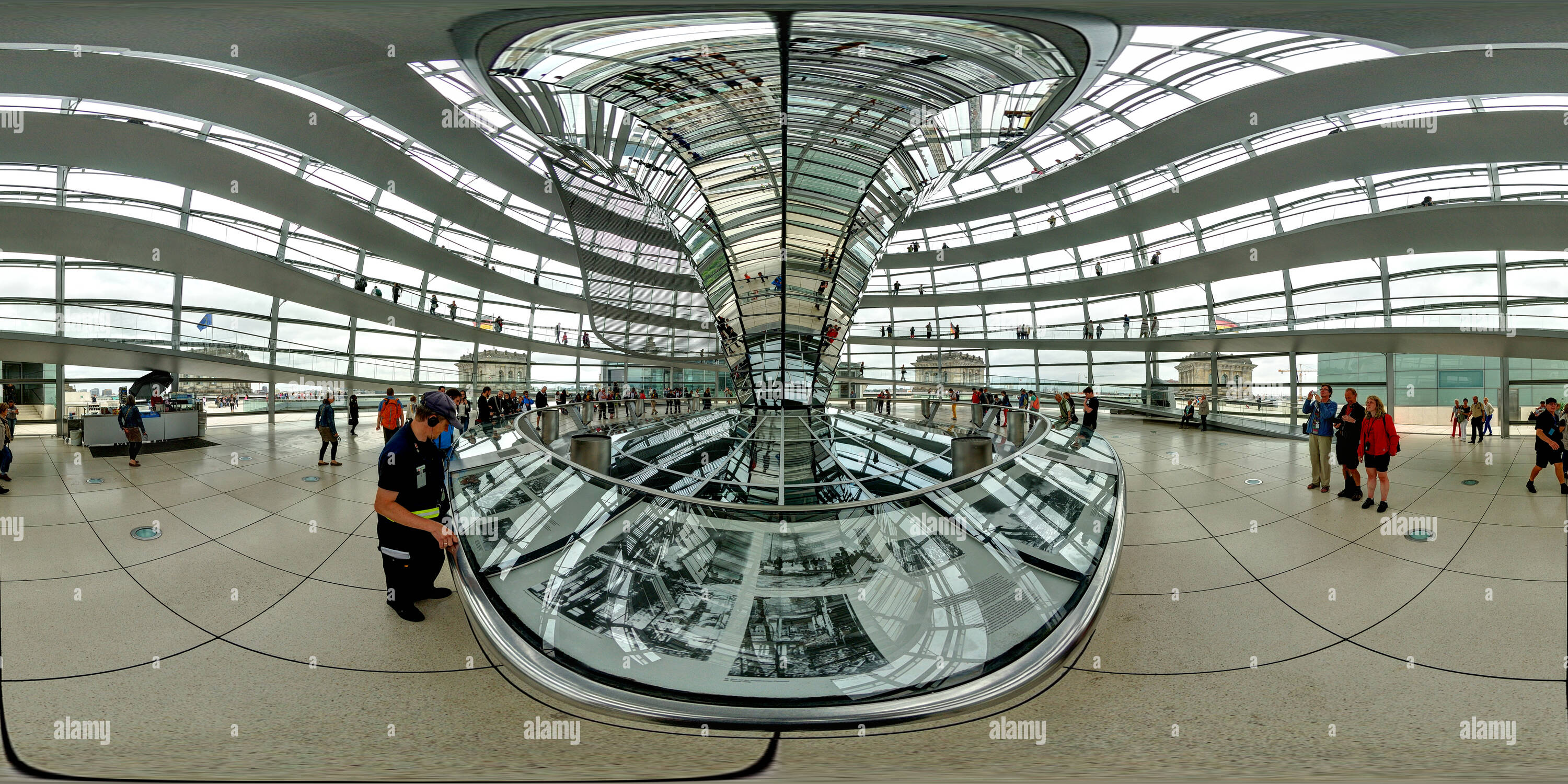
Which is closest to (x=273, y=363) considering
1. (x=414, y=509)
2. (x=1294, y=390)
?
(x=414, y=509)

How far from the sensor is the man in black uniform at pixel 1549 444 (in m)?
4.86

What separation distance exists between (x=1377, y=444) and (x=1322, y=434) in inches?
52.7

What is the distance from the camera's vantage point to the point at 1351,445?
5043 millimetres

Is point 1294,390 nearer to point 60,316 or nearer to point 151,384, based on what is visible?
point 151,384

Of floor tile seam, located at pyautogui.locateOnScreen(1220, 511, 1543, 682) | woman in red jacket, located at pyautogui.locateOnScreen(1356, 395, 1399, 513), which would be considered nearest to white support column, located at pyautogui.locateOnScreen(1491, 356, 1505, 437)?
woman in red jacket, located at pyautogui.locateOnScreen(1356, 395, 1399, 513)

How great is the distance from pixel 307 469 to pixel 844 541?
734 centimetres

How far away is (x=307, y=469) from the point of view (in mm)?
6586

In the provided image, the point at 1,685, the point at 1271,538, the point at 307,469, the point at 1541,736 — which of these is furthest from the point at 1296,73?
the point at 307,469

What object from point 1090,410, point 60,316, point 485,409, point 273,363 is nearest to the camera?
point 1090,410

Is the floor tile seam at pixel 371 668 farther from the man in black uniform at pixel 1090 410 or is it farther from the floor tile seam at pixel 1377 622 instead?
the man in black uniform at pixel 1090 410

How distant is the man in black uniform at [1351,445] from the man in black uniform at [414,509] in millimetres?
7436

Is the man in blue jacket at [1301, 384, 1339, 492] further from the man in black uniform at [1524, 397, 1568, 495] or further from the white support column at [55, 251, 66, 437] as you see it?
the white support column at [55, 251, 66, 437]

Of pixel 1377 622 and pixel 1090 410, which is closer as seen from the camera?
pixel 1377 622

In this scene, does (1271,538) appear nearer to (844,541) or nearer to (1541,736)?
(1541,736)
